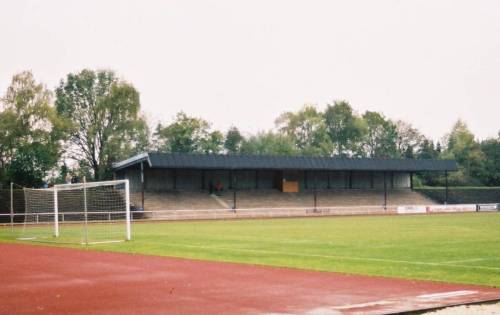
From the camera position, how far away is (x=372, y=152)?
125688 millimetres

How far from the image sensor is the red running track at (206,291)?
36.1 ft

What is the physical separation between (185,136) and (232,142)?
15184 mm

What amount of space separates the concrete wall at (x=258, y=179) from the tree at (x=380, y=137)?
1542 inches

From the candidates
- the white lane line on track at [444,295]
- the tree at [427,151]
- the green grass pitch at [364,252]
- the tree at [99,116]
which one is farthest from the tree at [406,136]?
the white lane line on track at [444,295]

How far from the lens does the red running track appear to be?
36.1ft

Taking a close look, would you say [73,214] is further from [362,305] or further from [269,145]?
[269,145]

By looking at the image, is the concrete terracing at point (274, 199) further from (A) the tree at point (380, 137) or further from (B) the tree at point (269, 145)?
(A) the tree at point (380, 137)

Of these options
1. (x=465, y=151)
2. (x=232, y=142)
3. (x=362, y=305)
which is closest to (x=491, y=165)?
(x=465, y=151)

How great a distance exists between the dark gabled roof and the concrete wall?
2666mm

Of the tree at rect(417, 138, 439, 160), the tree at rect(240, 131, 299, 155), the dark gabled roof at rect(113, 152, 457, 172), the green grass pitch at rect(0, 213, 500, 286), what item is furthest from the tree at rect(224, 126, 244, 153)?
the green grass pitch at rect(0, 213, 500, 286)

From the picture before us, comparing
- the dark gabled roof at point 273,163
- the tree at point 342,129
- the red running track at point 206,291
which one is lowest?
the red running track at point 206,291

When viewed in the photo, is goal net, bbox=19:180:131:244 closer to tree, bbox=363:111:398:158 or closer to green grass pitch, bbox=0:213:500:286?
green grass pitch, bbox=0:213:500:286

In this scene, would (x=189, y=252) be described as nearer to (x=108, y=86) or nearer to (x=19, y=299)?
(x=19, y=299)

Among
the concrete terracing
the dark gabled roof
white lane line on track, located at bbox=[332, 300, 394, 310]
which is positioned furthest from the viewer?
the concrete terracing
